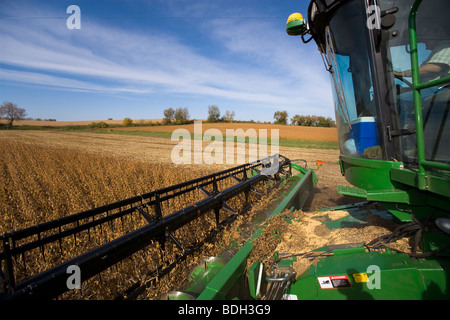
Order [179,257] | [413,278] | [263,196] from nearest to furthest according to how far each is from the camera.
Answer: [413,278] < [179,257] < [263,196]

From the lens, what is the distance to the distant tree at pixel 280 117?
195 ft

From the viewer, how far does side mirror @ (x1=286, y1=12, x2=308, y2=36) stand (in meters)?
2.47

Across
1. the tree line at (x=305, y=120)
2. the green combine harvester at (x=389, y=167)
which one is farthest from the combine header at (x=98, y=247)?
the tree line at (x=305, y=120)

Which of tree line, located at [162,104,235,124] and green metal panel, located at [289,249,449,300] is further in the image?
tree line, located at [162,104,235,124]

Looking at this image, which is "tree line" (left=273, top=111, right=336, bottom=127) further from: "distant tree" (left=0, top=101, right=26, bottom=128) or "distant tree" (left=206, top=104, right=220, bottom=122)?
"distant tree" (left=0, top=101, right=26, bottom=128)

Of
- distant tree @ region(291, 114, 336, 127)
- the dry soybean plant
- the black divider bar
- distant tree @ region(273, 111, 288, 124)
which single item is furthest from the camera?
distant tree @ region(273, 111, 288, 124)

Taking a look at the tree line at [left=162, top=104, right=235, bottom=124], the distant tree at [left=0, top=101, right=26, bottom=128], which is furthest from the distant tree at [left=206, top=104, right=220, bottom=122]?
the distant tree at [left=0, top=101, right=26, bottom=128]

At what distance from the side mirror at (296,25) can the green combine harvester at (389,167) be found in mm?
398

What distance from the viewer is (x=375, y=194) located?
1.73 meters

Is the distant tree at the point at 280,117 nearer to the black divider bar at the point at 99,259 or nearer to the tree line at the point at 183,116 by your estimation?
the tree line at the point at 183,116

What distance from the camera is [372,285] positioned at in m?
1.45
